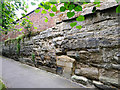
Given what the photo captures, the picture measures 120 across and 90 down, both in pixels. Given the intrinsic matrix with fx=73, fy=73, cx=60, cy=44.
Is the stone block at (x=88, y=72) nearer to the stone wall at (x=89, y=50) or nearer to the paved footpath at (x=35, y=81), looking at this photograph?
the stone wall at (x=89, y=50)

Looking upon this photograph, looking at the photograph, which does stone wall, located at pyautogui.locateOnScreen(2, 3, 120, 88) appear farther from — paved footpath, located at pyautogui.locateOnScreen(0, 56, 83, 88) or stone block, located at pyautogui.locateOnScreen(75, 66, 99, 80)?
paved footpath, located at pyautogui.locateOnScreen(0, 56, 83, 88)

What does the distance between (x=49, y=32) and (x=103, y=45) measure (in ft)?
4.81

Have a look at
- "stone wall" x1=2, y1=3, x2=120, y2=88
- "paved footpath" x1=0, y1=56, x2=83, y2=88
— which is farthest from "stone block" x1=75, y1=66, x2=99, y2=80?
"paved footpath" x1=0, y1=56, x2=83, y2=88

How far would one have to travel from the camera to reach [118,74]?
3.72 feet

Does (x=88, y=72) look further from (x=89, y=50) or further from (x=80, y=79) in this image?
(x=89, y=50)

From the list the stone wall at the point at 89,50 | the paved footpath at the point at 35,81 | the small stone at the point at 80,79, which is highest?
the stone wall at the point at 89,50

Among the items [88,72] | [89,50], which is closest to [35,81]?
[88,72]

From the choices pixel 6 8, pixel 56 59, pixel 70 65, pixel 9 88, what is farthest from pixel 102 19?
pixel 6 8

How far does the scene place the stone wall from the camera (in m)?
1.19

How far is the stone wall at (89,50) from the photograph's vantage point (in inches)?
46.9

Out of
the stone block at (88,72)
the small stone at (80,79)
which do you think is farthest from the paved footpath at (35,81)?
the stone block at (88,72)

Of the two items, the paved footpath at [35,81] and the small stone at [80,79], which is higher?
the small stone at [80,79]

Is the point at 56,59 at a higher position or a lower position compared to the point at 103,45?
lower

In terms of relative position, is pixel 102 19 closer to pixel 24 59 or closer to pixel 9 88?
pixel 9 88
